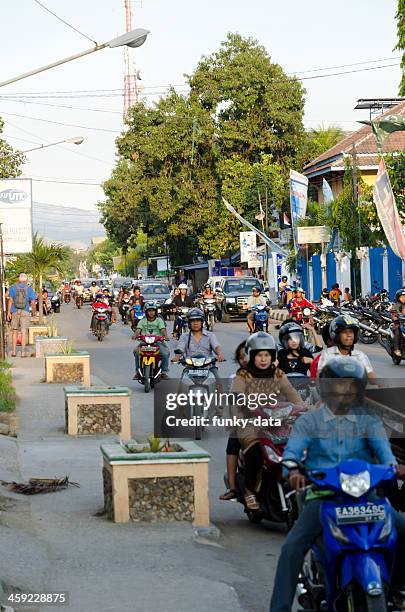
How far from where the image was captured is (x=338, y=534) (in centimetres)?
530

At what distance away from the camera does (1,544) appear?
8469 millimetres

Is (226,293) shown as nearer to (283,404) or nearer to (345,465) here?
(283,404)

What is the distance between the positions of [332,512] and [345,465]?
0.22 m

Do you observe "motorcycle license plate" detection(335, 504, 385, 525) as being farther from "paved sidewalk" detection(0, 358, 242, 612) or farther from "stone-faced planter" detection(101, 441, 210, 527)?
"stone-faced planter" detection(101, 441, 210, 527)

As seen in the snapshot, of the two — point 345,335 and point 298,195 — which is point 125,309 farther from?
point 345,335

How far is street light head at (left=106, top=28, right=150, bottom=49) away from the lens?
18.0m

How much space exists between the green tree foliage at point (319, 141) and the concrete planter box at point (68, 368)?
2233 inches

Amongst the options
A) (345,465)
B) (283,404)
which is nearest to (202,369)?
(283,404)

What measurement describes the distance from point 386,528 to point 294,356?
699 cm

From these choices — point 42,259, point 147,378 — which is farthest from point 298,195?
point 147,378

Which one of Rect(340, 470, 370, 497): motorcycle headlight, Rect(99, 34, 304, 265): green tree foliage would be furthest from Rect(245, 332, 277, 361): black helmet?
Rect(99, 34, 304, 265): green tree foliage

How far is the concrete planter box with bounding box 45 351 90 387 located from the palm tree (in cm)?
1686

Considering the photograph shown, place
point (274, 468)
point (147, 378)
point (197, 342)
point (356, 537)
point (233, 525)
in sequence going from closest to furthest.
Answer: point (356, 537)
point (274, 468)
point (233, 525)
point (197, 342)
point (147, 378)

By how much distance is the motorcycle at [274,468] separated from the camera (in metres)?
8.74
